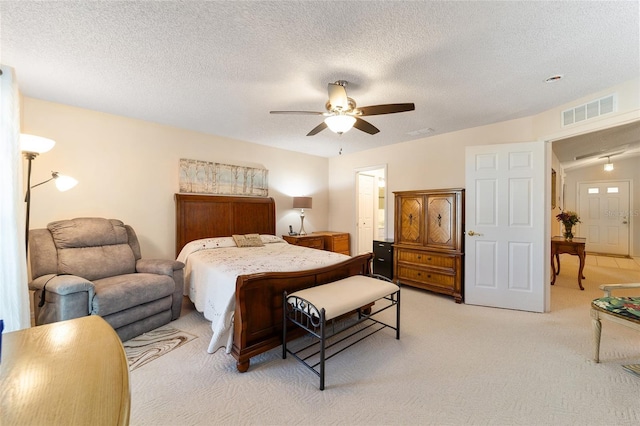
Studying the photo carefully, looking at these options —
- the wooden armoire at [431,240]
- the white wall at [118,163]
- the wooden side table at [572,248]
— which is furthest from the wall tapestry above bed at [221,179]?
the wooden side table at [572,248]

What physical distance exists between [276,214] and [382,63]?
11.4ft

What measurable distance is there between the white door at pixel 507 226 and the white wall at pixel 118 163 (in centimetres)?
367

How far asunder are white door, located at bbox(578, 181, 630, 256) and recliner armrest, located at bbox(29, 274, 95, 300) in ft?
34.2

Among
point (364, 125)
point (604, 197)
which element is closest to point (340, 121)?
point (364, 125)

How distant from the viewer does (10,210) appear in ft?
6.55

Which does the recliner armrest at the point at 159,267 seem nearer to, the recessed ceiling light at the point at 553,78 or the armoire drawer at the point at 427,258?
the armoire drawer at the point at 427,258

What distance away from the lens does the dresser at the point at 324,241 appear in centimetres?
490

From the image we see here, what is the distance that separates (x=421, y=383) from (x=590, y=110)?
327 centimetres

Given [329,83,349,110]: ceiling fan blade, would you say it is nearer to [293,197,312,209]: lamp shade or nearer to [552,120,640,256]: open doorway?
[293,197,312,209]: lamp shade

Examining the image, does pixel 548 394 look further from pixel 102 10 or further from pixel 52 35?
pixel 52 35

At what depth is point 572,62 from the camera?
222 centimetres

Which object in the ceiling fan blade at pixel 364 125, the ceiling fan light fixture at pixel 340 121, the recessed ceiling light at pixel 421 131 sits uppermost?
the recessed ceiling light at pixel 421 131

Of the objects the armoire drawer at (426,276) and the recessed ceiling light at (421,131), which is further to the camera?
the recessed ceiling light at (421,131)

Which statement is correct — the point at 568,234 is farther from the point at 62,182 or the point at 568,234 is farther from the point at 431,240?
the point at 62,182
